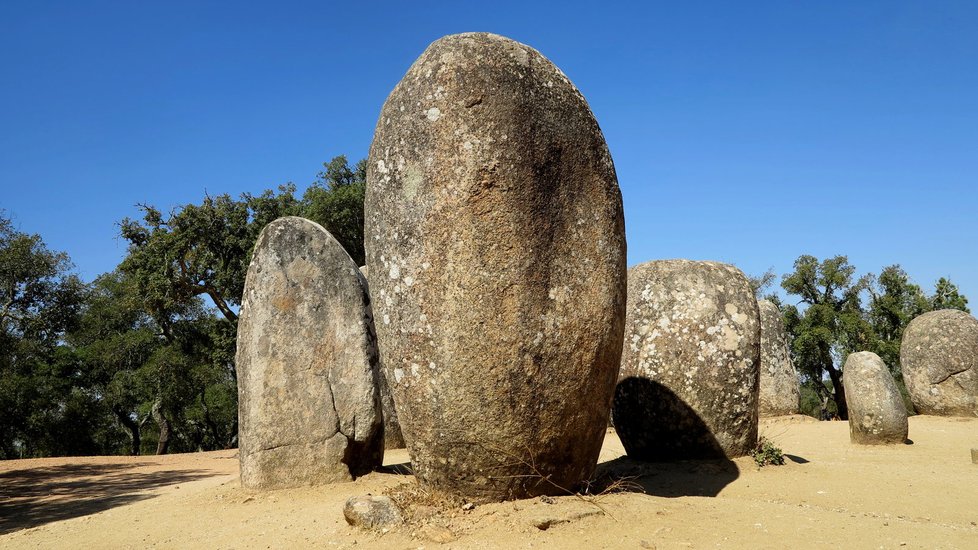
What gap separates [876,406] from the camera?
10023mm

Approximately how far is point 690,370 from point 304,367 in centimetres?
439

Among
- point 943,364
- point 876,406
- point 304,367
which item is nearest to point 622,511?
point 304,367

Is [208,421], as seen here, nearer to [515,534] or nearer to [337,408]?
[337,408]

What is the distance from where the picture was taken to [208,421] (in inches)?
977

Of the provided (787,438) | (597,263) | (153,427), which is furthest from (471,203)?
(153,427)

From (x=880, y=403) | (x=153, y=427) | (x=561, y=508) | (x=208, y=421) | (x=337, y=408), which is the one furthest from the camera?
(x=153, y=427)

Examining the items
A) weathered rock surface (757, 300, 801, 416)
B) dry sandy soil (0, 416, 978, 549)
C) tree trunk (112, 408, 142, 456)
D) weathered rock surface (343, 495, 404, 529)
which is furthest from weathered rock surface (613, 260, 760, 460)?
tree trunk (112, 408, 142, 456)

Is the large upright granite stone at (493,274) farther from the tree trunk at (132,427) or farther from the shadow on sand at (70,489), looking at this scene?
the tree trunk at (132,427)

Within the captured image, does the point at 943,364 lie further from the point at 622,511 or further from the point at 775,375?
the point at 622,511

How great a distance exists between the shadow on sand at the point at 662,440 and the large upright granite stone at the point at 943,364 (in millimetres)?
9750

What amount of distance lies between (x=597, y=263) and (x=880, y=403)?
753 centimetres

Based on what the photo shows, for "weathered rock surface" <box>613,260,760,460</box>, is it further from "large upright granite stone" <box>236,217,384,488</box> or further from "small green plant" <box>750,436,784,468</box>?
"large upright granite stone" <box>236,217,384,488</box>

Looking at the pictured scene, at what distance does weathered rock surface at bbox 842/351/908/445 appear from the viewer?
997 centimetres

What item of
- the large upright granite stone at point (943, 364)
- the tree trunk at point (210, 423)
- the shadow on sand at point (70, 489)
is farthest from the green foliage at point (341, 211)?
the large upright granite stone at point (943, 364)
